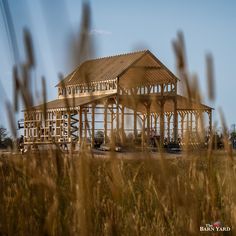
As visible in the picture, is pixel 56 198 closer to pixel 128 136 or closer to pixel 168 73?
pixel 128 136

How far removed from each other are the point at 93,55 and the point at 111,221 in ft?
1.97

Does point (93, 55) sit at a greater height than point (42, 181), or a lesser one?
greater

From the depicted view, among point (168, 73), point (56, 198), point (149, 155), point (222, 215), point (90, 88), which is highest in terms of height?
point (168, 73)

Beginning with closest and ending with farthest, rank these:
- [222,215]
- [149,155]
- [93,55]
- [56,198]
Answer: [93,55]
[149,155]
[56,198]
[222,215]

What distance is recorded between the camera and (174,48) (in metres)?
1.29

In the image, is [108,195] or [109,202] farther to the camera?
[108,195]

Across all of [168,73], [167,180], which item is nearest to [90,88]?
[167,180]

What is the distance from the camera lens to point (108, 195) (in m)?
2.19

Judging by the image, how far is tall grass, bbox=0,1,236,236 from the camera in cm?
123

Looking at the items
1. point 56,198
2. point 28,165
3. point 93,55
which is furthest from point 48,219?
point 93,55

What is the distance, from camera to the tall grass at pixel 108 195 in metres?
1.23

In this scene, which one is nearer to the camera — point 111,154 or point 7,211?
point 111,154

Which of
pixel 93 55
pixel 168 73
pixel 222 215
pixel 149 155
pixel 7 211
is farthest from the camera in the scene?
pixel 168 73

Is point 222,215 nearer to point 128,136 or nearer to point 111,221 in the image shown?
point 111,221
